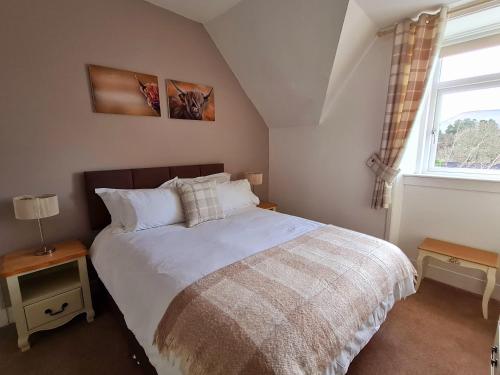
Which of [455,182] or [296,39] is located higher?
[296,39]

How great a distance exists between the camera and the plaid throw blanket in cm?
86

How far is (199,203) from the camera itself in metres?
2.12

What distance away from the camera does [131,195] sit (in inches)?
77.3

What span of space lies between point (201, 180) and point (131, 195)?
2.39 feet

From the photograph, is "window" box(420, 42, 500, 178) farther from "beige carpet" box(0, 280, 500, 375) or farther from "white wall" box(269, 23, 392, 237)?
"beige carpet" box(0, 280, 500, 375)

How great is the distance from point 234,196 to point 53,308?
165 cm

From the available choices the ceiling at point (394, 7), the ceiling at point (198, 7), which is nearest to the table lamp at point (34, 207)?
the ceiling at point (198, 7)

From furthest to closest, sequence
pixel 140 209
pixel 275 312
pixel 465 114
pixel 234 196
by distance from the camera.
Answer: pixel 234 196
pixel 465 114
pixel 140 209
pixel 275 312

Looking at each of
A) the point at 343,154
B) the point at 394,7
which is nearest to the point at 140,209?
the point at 343,154

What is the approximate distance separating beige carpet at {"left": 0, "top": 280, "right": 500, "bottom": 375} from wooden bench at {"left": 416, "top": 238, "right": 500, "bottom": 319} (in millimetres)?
274

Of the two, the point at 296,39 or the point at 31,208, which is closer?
the point at 31,208

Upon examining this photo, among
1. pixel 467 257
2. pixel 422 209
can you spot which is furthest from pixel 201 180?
pixel 467 257

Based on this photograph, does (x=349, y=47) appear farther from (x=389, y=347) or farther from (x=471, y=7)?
(x=389, y=347)

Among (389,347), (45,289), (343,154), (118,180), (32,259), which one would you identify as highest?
(343,154)
